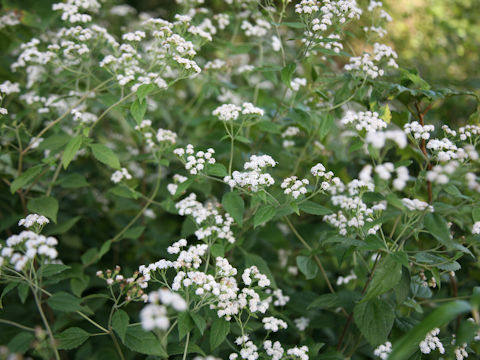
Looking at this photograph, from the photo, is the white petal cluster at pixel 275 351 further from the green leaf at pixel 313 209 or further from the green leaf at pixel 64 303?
the green leaf at pixel 64 303

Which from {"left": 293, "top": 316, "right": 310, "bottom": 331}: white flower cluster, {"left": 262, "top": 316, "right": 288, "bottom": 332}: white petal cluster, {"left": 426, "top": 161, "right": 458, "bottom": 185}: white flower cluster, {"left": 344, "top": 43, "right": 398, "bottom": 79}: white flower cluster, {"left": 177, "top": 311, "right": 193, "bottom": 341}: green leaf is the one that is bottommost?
{"left": 293, "top": 316, "right": 310, "bottom": 331}: white flower cluster

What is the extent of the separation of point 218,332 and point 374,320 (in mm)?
888

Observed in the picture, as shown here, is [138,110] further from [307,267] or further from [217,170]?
[307,267]

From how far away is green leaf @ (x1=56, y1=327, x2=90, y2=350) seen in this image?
6.50 ft

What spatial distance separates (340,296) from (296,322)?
0.42 metres

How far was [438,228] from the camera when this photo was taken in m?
1.71

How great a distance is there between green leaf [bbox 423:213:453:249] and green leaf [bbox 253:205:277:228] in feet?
2.44

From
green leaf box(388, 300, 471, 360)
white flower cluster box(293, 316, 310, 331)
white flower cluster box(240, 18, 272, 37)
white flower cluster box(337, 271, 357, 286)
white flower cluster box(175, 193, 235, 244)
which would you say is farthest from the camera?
white flower cluster box(240, 18, 272, 37)

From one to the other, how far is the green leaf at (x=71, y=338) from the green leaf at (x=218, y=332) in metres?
0.64

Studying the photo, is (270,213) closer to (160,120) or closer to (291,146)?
(291,146)

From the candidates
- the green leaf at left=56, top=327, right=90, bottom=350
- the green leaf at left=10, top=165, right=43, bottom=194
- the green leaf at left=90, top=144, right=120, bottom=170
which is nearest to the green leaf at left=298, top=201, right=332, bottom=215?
the green leaf at left=90, top=144, right=120, bottom=170

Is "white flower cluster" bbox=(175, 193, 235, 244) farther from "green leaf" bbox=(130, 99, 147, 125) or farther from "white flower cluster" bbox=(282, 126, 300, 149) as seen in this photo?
"white flower cluster" bbox=(282, 126, 300, 149)

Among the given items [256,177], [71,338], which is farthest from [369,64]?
[71,338]

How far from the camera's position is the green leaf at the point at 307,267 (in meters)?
2.45
